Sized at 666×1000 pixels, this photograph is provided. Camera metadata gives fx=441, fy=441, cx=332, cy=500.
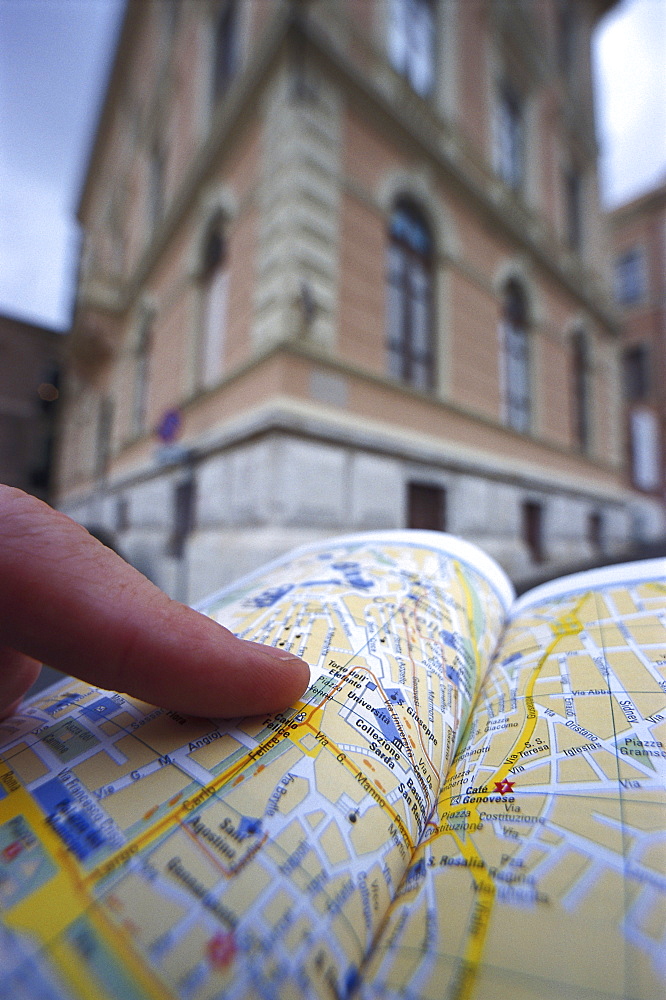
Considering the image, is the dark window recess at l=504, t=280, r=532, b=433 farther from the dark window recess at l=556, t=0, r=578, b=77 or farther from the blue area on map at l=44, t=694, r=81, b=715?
the blue area on map at l=44, t=694, r=81, b=715

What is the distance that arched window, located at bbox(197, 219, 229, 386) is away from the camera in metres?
5.74

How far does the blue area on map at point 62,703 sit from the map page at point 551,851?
2.33 feet

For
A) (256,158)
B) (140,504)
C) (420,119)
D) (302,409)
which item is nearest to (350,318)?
(302,409)

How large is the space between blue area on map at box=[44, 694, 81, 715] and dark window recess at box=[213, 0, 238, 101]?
797 cm

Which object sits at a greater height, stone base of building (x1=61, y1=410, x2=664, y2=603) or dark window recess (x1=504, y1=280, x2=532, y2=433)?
dark window recess (x1=504, y1=280, x2=532, y2=433)

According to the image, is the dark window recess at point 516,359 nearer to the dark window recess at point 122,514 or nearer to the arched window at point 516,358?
the arched window at point 516,358

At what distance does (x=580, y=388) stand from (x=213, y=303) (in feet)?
25.7

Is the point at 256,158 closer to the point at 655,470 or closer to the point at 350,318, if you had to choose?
the point at 350,318

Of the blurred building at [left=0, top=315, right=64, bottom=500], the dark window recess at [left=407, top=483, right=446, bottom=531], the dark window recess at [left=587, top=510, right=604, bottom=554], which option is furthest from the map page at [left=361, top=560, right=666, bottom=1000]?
the dark window recess at [left=587, top=510, right=604, bottom=554]

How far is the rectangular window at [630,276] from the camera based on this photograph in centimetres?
1527

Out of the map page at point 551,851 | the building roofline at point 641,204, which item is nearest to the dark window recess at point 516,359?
the map page at point 551,851

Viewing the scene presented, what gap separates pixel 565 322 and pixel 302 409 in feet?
23.7

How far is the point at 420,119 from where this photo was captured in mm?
5887

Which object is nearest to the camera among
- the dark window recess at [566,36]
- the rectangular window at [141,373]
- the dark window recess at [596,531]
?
the rectangular window at [141,373]
